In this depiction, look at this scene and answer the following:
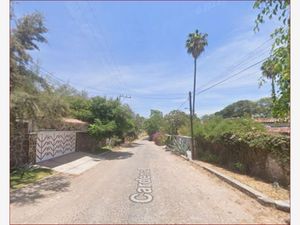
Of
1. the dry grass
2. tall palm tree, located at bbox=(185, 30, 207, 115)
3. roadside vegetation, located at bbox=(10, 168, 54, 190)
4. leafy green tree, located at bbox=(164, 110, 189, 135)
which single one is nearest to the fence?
roadside vegetation, located at bbox=(10, 168, 54, 190)

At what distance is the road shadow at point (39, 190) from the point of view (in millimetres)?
6602

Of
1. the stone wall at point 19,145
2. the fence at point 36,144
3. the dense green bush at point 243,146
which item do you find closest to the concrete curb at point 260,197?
the dense green bush at point 243,146

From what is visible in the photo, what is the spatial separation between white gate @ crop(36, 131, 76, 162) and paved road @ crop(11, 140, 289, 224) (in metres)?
4.79

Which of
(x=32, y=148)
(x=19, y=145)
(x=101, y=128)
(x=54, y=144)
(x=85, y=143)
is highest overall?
(x=101, y=128)

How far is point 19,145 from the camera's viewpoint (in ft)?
37.7

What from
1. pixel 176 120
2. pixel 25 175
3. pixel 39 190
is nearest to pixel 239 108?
pixel 176 120

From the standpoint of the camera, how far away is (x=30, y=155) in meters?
12.2

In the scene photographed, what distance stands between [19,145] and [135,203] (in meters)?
8.35

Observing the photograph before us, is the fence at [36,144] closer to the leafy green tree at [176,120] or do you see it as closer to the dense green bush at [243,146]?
the dense green bush at [243,146]

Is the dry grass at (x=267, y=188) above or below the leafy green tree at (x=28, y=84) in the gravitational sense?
below

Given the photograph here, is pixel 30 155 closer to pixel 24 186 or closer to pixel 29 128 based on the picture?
pixel 29 128

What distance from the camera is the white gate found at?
13.3 metres

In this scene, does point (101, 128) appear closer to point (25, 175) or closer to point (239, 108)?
point (25, 175)

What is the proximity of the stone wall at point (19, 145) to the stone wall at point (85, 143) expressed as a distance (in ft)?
27.6
